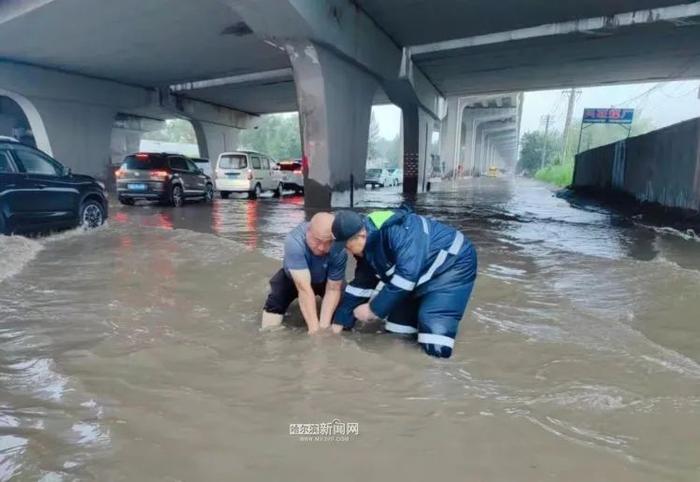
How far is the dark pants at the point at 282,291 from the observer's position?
13.7 feet

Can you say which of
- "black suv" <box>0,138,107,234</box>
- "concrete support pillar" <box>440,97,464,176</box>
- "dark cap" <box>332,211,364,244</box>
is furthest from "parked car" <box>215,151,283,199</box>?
"concrete support pillar" <box>440,97,464,176</box>

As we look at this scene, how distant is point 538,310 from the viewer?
496 cm

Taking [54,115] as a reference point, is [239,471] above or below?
below

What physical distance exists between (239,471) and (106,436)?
78cm

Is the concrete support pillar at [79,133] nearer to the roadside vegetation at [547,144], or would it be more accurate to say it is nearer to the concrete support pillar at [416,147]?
the concrete support pillar at [416,147]

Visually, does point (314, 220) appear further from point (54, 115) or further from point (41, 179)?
point (54, 115)

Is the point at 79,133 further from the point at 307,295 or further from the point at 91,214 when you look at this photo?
the point at 307,295

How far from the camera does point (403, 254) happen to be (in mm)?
3352

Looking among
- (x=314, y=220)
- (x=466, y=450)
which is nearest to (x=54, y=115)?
(x=314, y=220)

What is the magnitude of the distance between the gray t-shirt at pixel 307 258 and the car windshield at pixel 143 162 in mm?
12889

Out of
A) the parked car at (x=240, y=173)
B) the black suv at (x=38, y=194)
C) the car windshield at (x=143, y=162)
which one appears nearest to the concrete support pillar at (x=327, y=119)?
the car windshield at (x=143, y=162)

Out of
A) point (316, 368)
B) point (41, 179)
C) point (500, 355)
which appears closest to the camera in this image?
point (316, 368)

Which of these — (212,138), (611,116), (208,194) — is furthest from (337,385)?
(212,138)

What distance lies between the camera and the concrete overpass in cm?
1356
